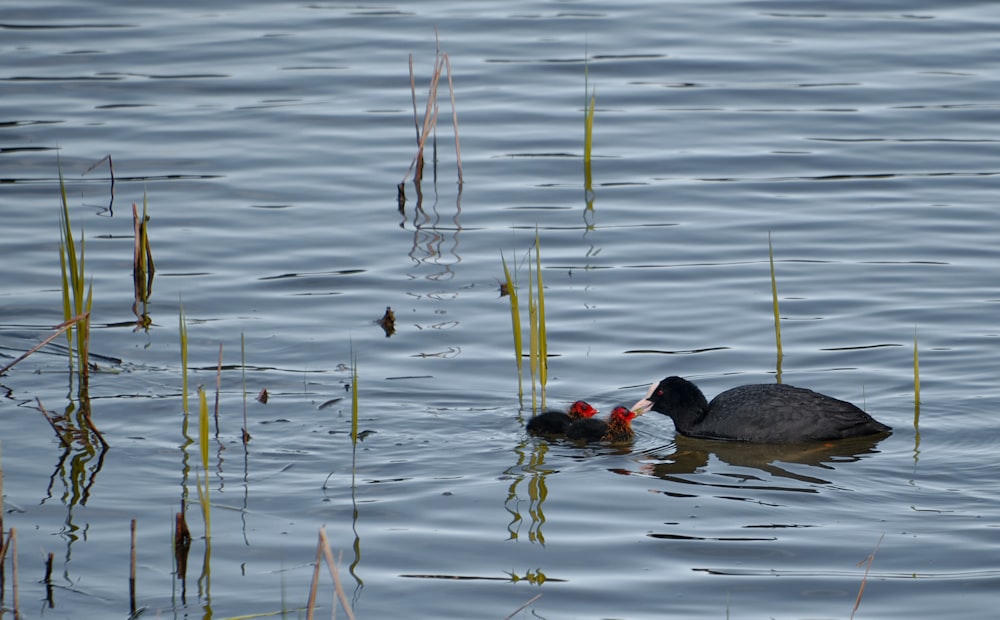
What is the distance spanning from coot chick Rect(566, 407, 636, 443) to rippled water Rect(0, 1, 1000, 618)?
0.11 metres

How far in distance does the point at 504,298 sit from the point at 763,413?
3.01m

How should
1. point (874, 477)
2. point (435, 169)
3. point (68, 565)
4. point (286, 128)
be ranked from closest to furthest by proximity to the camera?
point (68, 565) < point (874, 477) < point (435, 169) < point (286, 128)

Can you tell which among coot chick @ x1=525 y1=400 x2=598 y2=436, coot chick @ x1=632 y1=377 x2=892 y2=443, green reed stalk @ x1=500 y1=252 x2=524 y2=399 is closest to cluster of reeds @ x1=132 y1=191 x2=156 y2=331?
green reed stalk @ x1=500 y1=252 x2=524 y2=399

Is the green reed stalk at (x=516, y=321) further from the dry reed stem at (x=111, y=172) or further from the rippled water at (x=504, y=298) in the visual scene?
the dry reed stem at (x=111, y=172)

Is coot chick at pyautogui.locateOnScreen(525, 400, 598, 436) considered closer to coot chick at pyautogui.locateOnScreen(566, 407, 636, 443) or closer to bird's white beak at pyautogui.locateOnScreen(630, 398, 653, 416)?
coot chick at pyautogui.locateOnScreen(566, 407, 636, 443)

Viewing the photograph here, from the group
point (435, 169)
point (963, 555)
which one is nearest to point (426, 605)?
point (963, 555)

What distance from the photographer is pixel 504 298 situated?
459 inches

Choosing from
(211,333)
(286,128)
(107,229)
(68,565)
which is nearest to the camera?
(68,565)

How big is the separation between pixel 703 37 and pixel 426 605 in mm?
12861

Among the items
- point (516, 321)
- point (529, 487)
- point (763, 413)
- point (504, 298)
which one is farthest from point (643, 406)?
point (504, 298)

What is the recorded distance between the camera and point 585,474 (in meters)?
8.72

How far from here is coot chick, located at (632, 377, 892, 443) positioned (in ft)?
29.7

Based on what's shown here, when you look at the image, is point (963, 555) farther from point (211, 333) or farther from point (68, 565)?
point (211, 333)

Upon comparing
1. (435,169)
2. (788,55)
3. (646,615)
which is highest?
(788,55)
